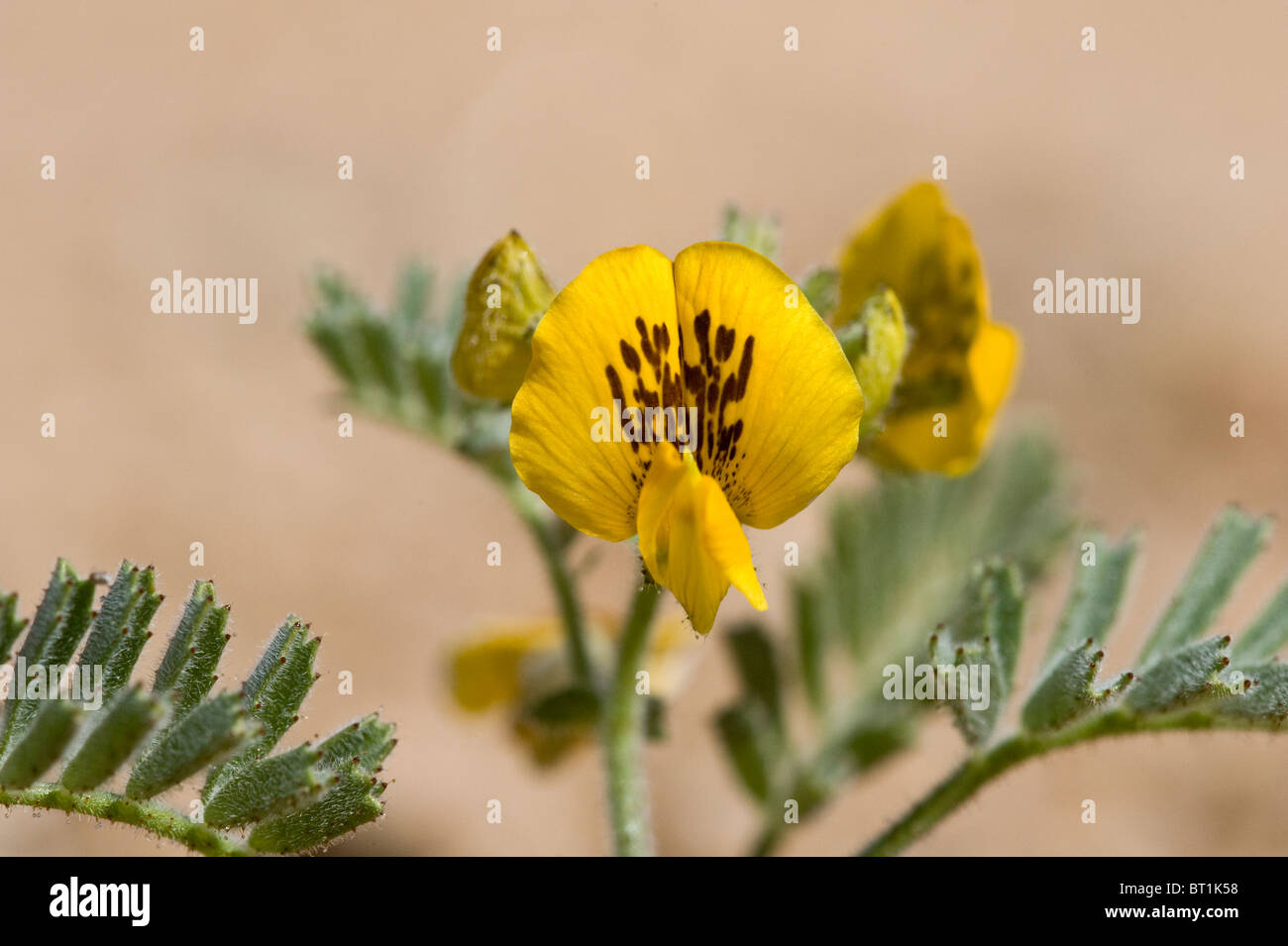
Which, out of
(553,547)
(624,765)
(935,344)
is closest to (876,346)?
(935,344)

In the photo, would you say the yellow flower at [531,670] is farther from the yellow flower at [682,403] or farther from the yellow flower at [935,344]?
the yellow flower at [682,403]

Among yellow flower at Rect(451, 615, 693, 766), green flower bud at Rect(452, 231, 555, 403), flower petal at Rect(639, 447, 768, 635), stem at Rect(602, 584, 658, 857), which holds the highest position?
green flower bud at Rect(452, 231, 555, 403)

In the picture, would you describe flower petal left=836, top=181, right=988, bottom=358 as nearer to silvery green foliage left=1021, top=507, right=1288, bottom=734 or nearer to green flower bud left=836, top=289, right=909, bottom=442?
green flower bud left=836, top=289, right=909, bottom=442

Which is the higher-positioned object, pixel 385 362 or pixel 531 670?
pixel 385 362

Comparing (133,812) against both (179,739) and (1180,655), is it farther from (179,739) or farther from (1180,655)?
(1180,655)

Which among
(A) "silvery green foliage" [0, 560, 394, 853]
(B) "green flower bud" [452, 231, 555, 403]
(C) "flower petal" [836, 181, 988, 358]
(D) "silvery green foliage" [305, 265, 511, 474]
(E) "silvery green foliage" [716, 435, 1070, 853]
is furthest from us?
(E) "silvery green foliage" [716, 435, 1070, 853]

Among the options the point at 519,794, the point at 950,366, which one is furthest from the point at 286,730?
the point at 519,794

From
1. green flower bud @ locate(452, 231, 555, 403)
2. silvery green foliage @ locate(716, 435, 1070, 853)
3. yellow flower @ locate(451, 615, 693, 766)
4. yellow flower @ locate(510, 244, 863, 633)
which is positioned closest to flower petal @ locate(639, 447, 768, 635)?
yellow flower @ locate(510, 244, 863, 633)

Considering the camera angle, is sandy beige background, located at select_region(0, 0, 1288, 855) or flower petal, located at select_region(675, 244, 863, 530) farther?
sandy beige background, located at select_region(0, 0, 1288, 855)
